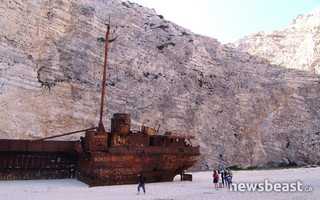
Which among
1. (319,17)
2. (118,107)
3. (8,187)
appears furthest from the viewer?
(319,17)

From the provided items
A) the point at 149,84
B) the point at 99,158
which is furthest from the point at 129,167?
the point at 149,84

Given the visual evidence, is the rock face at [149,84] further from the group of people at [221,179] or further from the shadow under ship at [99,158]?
the group of people at [221,179]

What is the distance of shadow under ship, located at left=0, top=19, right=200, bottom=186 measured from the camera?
45.9 ft

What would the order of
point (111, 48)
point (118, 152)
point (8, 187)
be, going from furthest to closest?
point (111, 48) < point (118, 152) < point (8, 187)

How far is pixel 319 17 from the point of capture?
55.3 metres

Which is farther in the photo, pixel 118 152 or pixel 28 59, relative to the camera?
pixel 28 59

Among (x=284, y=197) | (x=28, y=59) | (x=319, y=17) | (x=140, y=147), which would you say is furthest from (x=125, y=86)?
(x=319, y=17)

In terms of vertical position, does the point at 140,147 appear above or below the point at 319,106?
below

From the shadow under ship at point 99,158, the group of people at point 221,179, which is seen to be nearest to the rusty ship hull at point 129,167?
the shadow under ship at point 99,158

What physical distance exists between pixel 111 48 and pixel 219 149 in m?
16.5

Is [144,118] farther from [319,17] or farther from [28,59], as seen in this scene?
[319,17]

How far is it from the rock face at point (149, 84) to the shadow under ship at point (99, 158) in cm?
565

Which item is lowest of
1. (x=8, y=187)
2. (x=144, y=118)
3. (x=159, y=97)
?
(x=8, y=187)

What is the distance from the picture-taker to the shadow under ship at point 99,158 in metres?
14.0
